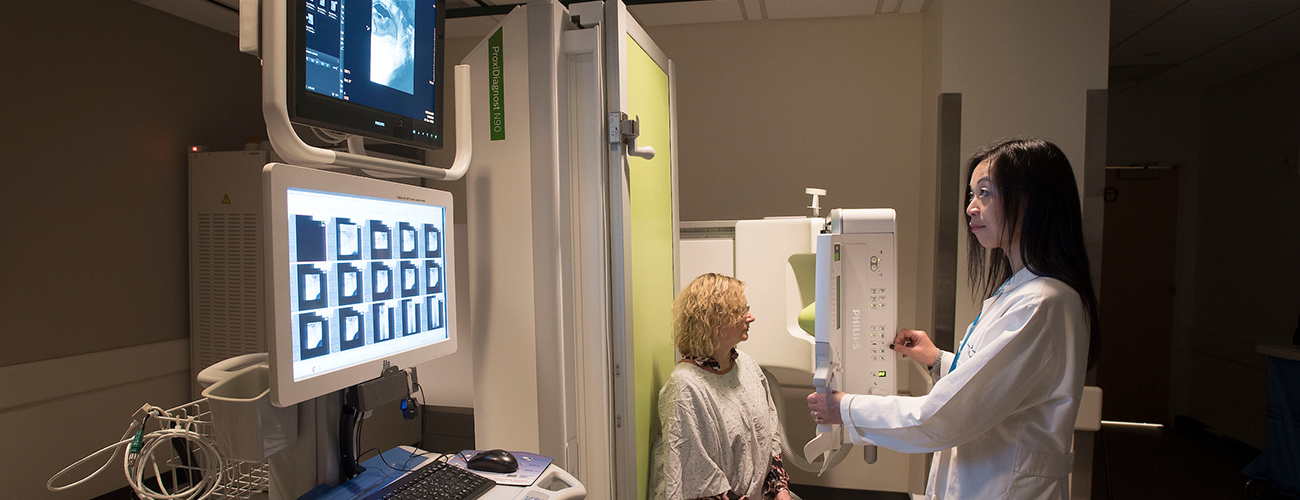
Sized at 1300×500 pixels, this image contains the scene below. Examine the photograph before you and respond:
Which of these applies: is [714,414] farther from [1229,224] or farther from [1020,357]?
[1229,224]

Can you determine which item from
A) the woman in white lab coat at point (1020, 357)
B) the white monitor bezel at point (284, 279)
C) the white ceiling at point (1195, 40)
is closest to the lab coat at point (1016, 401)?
the woman in white lab coat at point (1020, 357)

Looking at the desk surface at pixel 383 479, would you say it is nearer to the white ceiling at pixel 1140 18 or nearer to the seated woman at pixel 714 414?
the seated woman at pixel 714 414

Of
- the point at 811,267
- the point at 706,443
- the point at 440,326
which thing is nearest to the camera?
the point at 440,326

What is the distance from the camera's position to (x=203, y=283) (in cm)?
344

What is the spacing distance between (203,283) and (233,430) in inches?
114

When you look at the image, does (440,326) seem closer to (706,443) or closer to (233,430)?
(233,430)

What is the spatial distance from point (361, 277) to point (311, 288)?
12 cm

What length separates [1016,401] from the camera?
4.09 ft

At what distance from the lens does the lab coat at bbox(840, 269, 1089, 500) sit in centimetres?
123

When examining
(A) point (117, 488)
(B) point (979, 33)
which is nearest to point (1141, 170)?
(B) point (979, 33)

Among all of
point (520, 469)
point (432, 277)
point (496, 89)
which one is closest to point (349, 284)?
point (432, 277)

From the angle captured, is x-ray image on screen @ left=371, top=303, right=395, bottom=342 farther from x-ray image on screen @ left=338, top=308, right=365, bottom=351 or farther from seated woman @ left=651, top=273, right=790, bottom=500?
seated woman @ left=651, top=273, right=790, bottom=500

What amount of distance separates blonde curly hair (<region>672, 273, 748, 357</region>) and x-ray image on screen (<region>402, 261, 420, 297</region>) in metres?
1.04

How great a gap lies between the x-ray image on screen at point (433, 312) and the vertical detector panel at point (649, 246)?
0.63 metres
